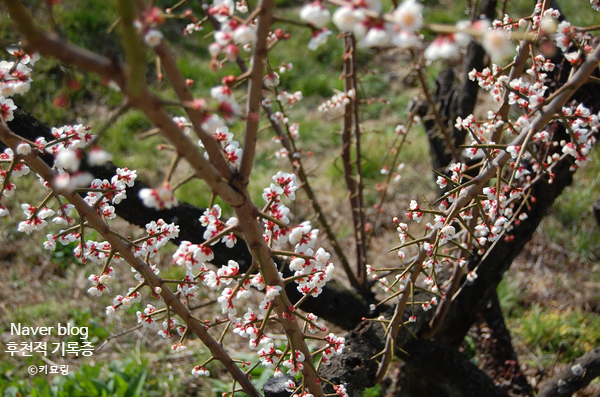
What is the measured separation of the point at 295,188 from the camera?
1061 millimetres

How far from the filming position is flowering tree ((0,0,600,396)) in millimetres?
709

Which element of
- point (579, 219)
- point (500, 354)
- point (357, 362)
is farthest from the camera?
point (579, 219)

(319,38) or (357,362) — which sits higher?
(319,38)

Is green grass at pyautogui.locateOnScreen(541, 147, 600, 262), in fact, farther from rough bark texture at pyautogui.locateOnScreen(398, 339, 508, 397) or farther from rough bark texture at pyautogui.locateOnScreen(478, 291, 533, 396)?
rough bark texture at pyautogui.locateOnScreen(398, 339, 508, 397)

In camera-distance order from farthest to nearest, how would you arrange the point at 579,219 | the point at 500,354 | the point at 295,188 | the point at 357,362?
the point at 579,219, the point at 500,354, the point at 357,362, the point at 295,188

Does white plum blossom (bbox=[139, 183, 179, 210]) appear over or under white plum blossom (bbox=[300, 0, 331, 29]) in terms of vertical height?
under

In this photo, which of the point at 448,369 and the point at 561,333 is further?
the point at 561,333

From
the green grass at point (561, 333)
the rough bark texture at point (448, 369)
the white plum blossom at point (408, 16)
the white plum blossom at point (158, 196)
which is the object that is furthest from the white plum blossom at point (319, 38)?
the green grass at point (561, 333)

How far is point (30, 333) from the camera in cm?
295

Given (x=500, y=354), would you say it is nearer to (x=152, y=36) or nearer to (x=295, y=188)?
(x=295, y=188)

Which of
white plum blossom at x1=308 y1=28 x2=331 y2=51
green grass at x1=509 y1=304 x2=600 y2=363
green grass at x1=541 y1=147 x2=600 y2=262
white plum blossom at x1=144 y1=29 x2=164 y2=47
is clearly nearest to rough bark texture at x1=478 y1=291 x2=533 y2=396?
green grass at x1=509 y1=304 x2=600 y2=363

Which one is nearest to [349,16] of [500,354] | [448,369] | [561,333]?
[448,369]

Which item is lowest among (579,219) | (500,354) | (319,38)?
(500,354)

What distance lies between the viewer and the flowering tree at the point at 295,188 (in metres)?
0.71
